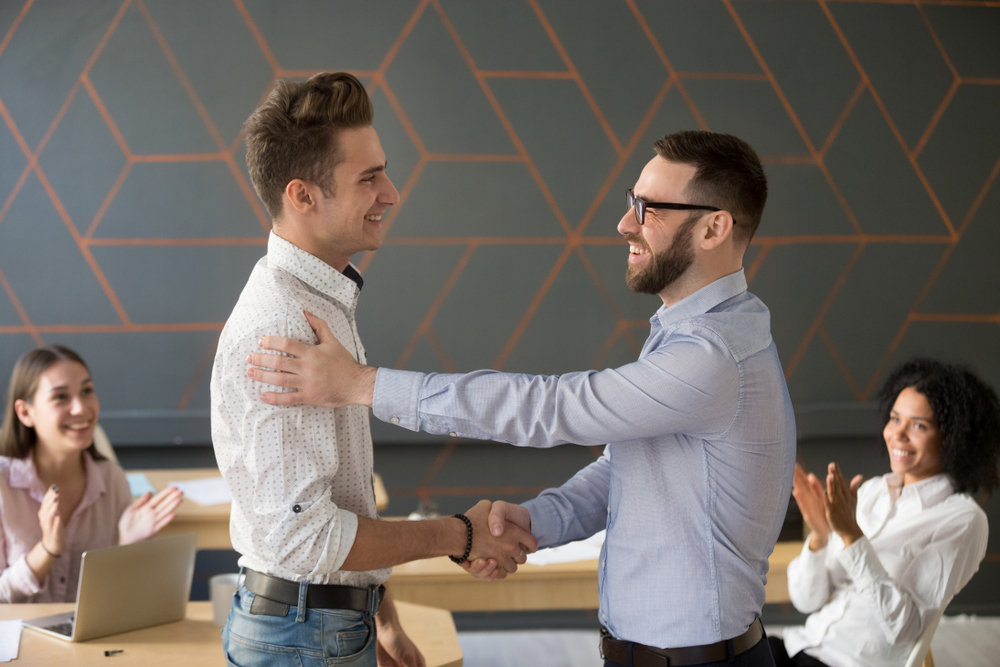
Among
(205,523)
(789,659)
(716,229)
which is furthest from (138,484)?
(716,229)

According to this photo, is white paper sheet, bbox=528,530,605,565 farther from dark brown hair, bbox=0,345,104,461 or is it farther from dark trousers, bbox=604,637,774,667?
dark brown hair, bbox=0,345,104,461

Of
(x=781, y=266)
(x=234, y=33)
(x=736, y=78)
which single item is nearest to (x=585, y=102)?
(x=736, y=78)

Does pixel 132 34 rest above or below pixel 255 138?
above

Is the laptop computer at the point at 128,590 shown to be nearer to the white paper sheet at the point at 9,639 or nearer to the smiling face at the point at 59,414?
the white paper sheet at the point at 9,639

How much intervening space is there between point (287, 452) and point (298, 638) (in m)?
0.30

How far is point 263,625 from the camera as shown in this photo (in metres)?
1.36

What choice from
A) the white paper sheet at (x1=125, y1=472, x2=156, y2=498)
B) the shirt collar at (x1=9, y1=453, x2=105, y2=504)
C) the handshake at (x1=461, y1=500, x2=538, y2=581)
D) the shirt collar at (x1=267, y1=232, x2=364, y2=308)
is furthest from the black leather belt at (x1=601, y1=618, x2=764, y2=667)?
the white paper sheet at (x1=125, y1=472, x2=156, y2=498)

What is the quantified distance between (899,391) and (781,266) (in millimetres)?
1368

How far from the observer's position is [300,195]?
1468mm

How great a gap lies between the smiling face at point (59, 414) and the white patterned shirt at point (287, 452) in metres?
1.40

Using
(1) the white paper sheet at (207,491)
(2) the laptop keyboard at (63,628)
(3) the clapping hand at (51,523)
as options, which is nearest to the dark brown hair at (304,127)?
(2) the laptop keyboard at (63,628)

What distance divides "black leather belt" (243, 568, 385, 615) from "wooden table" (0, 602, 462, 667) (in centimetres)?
44

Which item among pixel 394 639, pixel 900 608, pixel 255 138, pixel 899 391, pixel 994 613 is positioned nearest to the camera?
pixel 255 138

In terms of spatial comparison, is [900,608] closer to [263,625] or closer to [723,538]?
[723,538]
